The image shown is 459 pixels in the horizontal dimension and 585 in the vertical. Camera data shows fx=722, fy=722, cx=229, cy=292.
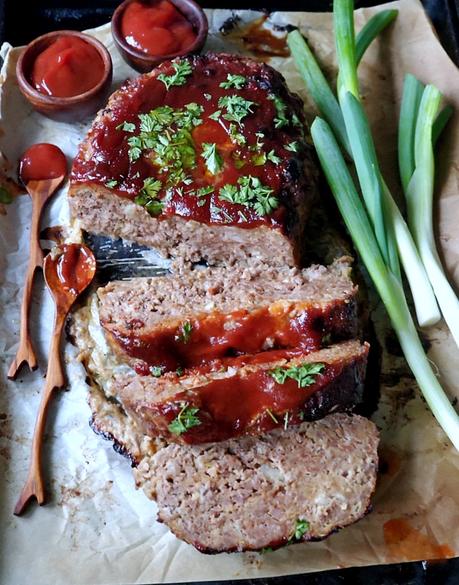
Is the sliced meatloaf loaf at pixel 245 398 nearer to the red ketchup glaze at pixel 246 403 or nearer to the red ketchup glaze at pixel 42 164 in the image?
the red ketchup glaze at pixel 246 403

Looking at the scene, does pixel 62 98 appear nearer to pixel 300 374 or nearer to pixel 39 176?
pixel 39 176

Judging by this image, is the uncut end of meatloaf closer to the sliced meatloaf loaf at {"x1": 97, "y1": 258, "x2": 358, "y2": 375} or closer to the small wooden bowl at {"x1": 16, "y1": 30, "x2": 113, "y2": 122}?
the sliced meatloaf loaf at {"x1": 97, "y1": 258, "x2": 358, "y2": 375}

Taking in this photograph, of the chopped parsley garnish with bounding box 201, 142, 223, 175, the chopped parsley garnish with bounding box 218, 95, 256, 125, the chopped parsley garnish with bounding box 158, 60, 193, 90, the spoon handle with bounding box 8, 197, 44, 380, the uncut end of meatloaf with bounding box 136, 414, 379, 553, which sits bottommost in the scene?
the uncut end of meatloaf with bounding box 136, 414, 379, 553

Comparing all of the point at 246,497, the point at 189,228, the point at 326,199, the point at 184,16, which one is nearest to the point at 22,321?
the point at 189,228

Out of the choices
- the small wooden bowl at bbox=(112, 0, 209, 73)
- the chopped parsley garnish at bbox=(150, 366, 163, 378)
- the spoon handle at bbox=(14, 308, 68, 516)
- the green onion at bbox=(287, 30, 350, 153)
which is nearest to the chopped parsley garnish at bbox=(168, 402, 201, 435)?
the chopped parsley garnish at bbox=(150, 366, 163, 378)

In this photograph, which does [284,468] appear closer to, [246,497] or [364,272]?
[246,497]

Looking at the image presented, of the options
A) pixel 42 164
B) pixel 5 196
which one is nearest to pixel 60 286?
pixel 5 196

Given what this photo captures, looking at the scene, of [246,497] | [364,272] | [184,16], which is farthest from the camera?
[184,16]
